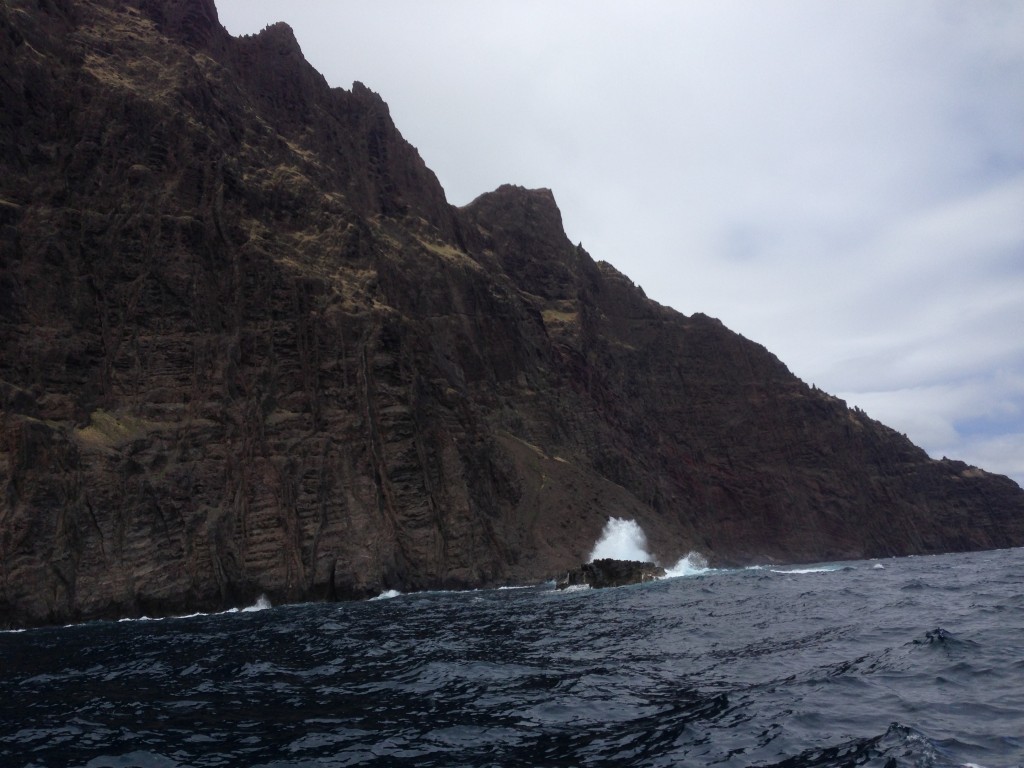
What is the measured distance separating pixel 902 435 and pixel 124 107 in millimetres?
182438

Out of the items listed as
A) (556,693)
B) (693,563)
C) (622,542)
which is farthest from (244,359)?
(693,563)

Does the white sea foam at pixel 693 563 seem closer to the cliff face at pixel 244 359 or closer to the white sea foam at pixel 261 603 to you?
the cliff face at pixel 244 359

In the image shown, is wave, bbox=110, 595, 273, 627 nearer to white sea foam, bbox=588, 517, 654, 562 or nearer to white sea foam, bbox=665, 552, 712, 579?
white sea foam, bbox=588, 517, 654, 562

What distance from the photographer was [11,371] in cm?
6272

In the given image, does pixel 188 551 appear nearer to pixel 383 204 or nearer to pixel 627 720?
pixel 627 720

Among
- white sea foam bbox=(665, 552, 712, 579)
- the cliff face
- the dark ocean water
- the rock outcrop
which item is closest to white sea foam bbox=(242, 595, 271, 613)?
the cliff face

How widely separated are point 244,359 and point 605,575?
39.9 metres

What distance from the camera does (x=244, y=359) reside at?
253ft

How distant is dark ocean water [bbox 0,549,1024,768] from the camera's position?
14.7 m

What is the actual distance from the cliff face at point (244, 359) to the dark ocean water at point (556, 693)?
27.4 m

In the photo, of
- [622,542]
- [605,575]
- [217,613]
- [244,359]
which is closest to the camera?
[217,613]

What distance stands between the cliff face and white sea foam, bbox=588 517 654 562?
213cm

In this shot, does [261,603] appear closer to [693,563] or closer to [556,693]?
[556,693]

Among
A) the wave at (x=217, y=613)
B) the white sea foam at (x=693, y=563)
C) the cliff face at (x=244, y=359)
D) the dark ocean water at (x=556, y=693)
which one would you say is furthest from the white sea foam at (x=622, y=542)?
the dark ocean water at (x=556, y=693)
